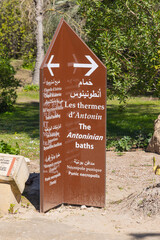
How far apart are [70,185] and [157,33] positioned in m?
4.86

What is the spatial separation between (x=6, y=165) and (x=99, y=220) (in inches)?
61.0

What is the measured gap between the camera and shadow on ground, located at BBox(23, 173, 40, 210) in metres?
6.93

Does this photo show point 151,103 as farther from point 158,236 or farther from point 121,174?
point 158,236

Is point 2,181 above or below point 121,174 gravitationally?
above

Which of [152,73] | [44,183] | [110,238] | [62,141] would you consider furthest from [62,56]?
[152,73]

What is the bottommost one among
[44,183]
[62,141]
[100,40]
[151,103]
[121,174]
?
[151,103]

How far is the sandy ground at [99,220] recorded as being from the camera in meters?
5.41

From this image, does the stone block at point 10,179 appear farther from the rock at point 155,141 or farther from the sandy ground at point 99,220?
the rock at point 155,141

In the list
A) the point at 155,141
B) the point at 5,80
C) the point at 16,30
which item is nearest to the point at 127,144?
the point at 155,141

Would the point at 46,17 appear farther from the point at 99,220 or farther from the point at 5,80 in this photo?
the point at 99,220

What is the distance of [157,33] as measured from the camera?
10.0 meters

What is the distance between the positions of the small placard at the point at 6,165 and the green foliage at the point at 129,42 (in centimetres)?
455

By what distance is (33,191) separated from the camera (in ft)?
24.3

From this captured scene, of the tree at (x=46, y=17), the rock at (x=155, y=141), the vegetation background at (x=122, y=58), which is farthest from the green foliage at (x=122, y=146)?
the tree at (x=46, y=17)
